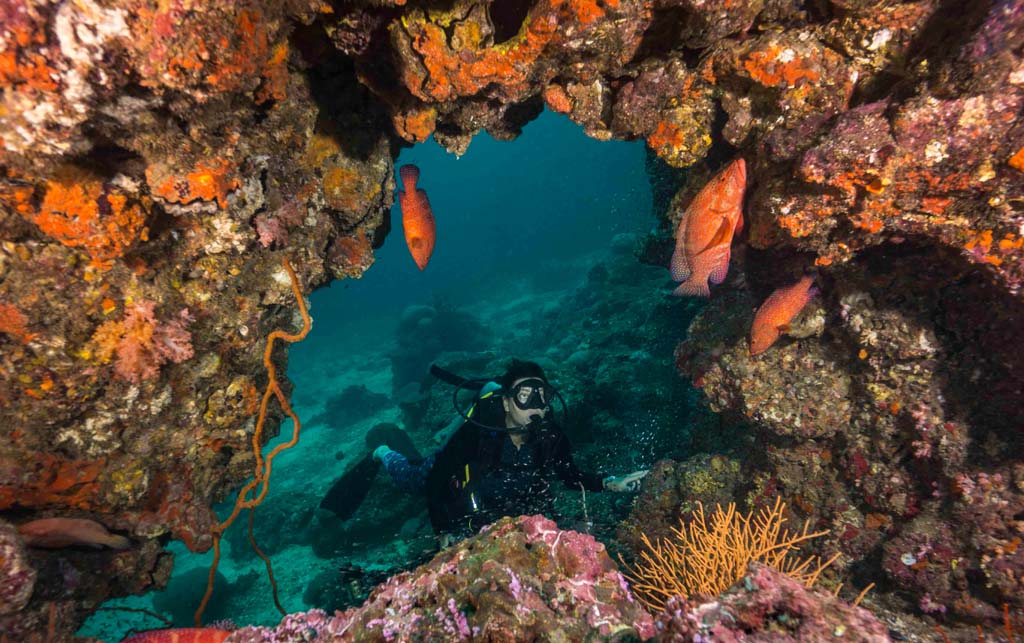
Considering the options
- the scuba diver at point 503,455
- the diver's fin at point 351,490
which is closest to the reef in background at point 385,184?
the scuba diver at point 503,455

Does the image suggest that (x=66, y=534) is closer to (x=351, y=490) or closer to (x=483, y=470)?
(x=483, y=470)

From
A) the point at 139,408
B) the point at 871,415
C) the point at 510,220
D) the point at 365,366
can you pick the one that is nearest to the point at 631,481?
the point at 871,415

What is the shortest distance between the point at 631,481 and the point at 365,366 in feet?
62.5

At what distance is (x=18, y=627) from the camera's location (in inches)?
89.4

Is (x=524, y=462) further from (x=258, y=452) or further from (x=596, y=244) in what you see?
(x=596, y=244)

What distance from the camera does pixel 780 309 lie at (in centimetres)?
351

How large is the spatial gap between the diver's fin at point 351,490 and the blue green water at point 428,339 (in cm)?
102

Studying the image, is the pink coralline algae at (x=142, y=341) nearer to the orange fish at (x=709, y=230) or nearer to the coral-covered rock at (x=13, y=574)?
the coral-covered rock at (x=13, y=574)

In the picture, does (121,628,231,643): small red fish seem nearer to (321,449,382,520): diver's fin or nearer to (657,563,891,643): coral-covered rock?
(657,563,891,643): coral-covered rock

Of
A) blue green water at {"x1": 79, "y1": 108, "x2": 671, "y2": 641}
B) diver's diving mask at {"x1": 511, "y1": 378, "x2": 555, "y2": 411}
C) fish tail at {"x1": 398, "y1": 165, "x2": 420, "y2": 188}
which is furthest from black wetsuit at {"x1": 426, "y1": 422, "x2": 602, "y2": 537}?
fish tail at {"x1": 398, "y1": 165, "x2": 420, "y2": 188}

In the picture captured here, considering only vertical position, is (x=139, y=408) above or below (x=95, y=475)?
above

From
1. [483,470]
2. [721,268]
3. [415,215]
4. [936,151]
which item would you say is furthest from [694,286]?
[483,470]

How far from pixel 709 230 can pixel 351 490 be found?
22.4ft

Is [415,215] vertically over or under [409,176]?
under
